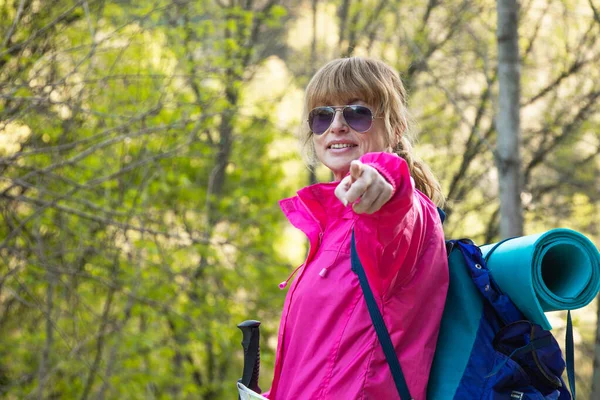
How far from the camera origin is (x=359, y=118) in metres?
1.90

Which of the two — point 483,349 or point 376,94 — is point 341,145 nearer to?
point 376,94

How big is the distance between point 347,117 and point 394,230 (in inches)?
21.4

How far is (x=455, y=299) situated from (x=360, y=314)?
23 cm

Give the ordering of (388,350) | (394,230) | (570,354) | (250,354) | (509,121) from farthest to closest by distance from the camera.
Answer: (509,121)
(250,354)
(570,354)
(388,350)
(394,230)

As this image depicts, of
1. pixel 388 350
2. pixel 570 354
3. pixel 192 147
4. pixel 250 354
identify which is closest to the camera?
pixel 388 350

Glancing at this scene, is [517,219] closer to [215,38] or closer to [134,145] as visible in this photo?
[134,145]

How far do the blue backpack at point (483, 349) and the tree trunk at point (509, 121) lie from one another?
1.84 m

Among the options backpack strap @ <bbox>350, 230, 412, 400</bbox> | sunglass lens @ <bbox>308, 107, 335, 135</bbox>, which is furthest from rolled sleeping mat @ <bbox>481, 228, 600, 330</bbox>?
sunglass lens @ <bbox>308, 107, 335, 135</bbox>

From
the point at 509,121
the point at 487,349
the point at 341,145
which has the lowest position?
the point at 509,121

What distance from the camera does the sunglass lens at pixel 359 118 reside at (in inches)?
74.3

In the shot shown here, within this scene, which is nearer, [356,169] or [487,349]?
[356,169]

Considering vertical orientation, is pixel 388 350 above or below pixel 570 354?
above

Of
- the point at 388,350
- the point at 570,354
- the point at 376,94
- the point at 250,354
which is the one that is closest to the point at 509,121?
the point at 376,94

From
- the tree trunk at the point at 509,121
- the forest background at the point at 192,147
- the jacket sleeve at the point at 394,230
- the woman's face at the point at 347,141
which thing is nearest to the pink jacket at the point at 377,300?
the jacket sleeve at the point at 394,230
